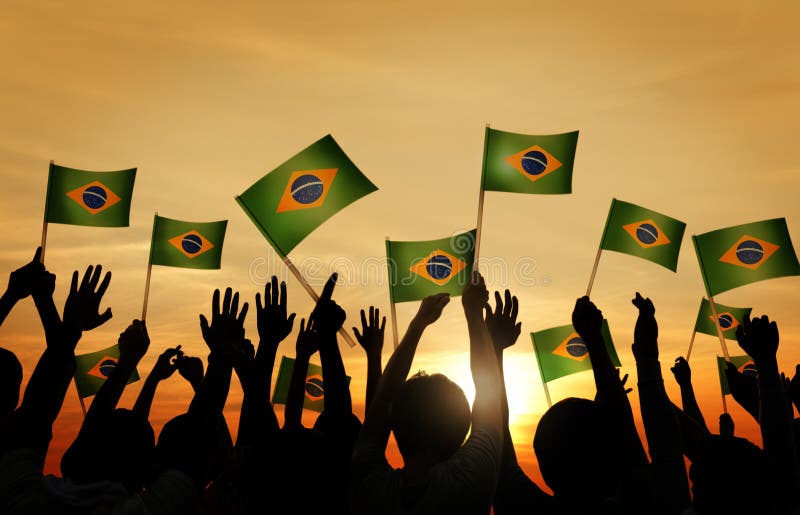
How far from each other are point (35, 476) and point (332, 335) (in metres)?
1.95

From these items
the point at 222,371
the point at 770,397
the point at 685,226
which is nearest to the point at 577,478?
the point at 770,397

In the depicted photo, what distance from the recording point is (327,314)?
4957 mm

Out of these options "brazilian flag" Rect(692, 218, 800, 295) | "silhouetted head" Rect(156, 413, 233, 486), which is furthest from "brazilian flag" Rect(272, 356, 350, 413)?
"silhouetted head" Rect(156, 413, 233, 486)

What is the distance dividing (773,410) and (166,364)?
5.22 meters

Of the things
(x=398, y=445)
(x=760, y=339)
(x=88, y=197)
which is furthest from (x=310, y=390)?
(x=398, y=445)

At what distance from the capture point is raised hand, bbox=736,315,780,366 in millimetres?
5016

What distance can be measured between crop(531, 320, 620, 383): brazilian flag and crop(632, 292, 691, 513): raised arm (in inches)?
549

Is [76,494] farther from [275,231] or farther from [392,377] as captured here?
[275,231]

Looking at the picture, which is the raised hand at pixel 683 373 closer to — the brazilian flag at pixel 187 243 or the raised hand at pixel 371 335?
the raised hand at pixel 371 335

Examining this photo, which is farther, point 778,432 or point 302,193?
point 302,193

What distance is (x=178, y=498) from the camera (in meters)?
3.75

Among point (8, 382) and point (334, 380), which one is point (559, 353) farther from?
point (8, 382)

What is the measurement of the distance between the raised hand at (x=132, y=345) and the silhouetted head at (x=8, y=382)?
63 cm

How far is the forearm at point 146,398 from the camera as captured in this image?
602 centimetres
